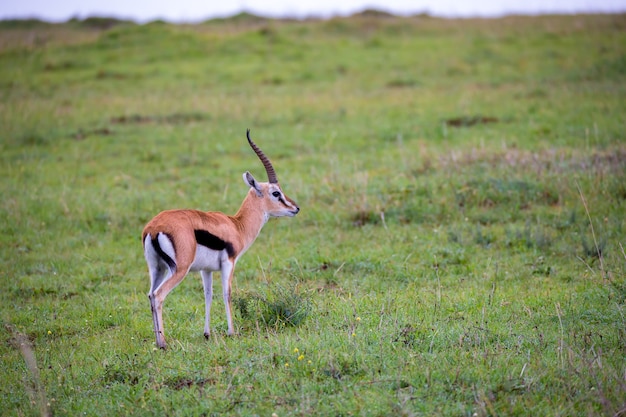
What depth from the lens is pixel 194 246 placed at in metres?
6.32

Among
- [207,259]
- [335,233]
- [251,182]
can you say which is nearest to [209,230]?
[207,259]

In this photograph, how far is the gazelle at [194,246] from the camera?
6172 millimetres

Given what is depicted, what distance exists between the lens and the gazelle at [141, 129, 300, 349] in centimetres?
617

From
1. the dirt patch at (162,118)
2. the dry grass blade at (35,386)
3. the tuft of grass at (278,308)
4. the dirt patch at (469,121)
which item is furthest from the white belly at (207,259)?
the dirt patch at (162,118)

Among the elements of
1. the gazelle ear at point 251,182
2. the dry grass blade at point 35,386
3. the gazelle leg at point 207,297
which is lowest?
the dry grass blade at point 35,386

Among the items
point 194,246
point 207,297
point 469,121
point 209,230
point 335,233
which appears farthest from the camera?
point 469,121

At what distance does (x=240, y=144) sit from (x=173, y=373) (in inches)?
367

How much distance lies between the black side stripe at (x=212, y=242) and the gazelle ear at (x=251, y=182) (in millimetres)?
865

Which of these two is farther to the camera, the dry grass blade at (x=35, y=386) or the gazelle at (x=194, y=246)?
the gazelle at (x=194, y=246)

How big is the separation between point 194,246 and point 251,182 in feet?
4.36

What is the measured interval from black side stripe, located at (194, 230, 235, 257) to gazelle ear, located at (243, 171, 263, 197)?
87 centimetres

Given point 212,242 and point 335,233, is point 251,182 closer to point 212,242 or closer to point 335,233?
point 212,242

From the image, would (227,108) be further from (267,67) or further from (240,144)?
(267,67)

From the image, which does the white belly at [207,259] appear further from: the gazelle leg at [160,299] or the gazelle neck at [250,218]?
the gazelle neck at [250,218]
